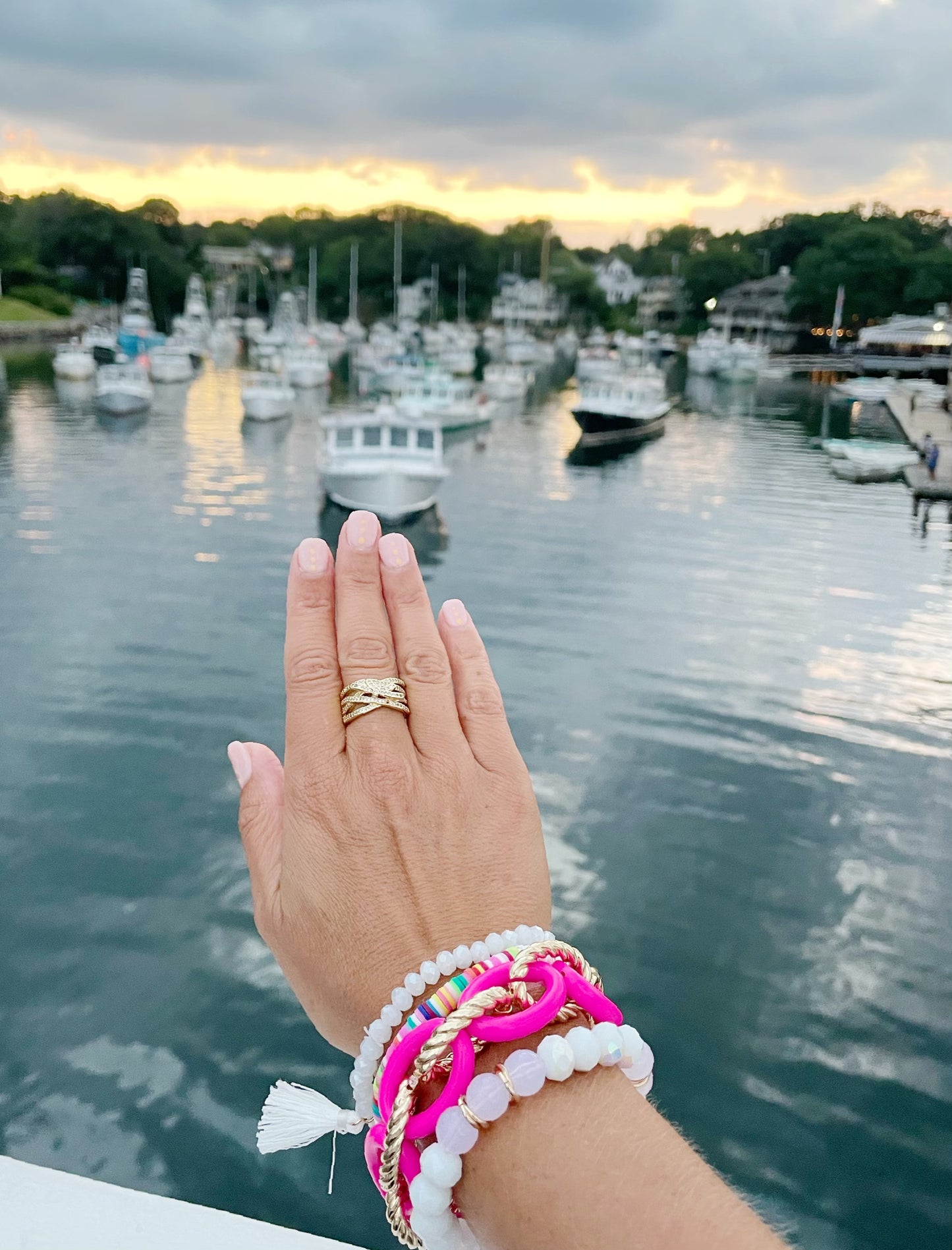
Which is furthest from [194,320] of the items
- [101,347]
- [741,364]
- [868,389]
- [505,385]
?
[868,389]

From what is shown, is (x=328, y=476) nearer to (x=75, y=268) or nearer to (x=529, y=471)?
(x=529, y=471)

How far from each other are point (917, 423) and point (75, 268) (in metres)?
90.4

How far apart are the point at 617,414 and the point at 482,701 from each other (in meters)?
44.8

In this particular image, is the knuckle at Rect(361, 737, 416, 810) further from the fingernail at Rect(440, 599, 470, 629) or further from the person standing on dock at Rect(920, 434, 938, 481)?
the person standing on dock at Rect(920, 434, 938, 481)

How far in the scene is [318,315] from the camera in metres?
121

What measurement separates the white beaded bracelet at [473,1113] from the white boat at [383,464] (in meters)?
24.2

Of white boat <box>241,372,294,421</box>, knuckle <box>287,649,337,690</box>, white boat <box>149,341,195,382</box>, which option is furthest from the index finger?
white boat <box>149,341,195,382</box>

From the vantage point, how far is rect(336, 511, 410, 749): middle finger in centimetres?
176

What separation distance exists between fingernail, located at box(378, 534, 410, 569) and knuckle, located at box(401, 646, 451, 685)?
180mm

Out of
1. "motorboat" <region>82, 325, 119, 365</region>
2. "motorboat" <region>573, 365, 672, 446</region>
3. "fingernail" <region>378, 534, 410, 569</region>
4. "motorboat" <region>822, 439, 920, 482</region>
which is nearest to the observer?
"fingernail" <region>378, 534, 410, 569</region>

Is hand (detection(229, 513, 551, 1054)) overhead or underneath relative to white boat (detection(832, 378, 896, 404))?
underneath

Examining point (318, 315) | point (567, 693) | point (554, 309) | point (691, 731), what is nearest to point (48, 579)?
point (567, 693)

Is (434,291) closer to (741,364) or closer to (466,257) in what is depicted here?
(466,257)

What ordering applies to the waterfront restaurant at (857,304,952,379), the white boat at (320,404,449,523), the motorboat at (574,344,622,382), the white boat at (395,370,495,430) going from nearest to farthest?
the white boat at (320,404,449,523)
the white boat at (395,370,495,430)
the motorboat at (574,344,622,382)
the waterfront restaurant at (857,304,952,379)
